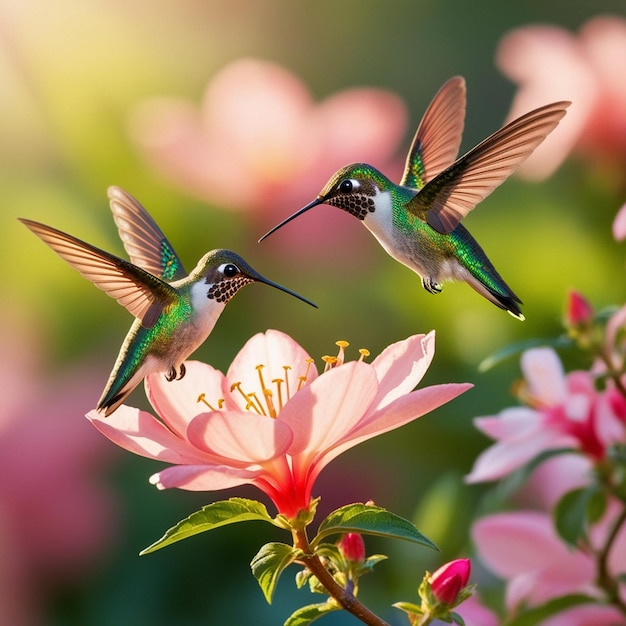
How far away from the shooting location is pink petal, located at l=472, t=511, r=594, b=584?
48 centimetres

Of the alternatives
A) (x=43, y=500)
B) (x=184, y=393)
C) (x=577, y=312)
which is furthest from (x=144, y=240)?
(x=43, y=500)

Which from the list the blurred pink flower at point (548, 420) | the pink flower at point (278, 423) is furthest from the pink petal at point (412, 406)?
the blurred pink flower at point (548, 420)

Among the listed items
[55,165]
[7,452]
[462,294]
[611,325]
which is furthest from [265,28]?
[611,325]

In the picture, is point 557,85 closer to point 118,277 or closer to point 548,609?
point 548,609

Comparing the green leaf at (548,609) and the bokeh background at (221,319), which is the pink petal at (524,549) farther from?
the bokeh background at (221,319)

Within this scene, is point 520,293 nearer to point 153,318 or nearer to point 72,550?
→ point 72,550

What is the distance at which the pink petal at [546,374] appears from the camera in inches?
18.4

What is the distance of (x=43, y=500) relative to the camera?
569mm

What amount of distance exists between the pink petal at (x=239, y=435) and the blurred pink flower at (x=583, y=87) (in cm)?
39

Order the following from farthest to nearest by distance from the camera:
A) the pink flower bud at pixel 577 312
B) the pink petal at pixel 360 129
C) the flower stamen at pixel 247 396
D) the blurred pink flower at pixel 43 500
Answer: the pink petal at pixel 360 129 < the blurred pink flower at pixel 43 500 < the pink flower bud at pixel 577 312 < the flower stamen at pixel 247 396

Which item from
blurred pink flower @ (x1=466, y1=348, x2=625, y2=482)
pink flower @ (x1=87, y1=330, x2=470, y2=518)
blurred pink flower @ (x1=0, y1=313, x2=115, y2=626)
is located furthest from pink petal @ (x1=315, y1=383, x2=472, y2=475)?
blurred pink flower @ (x1=0, y1=313, x2=115, y2=626)

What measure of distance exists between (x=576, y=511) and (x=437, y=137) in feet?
Answer: 0.68

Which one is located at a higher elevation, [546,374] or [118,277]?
[118,277]

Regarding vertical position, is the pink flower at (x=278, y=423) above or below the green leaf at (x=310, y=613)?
above
